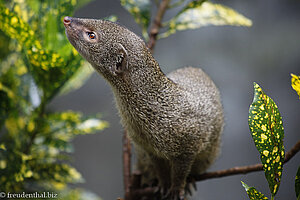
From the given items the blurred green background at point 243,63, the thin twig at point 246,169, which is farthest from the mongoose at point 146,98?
the blurred green background at point 243,63

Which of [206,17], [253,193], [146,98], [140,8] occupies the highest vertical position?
[140,8]

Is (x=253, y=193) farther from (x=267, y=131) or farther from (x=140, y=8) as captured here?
(x=140, y=8)

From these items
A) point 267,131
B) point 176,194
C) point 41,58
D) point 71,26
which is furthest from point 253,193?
point 41,58

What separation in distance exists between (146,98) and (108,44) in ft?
0.82

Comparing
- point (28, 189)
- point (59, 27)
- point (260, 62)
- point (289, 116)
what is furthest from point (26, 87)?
→ point (289, 116)

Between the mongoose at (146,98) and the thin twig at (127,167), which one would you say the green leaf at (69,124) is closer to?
the thin twig at (127,167)

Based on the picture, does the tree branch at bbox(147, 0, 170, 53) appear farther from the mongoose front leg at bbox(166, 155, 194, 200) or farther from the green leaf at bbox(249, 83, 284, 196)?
the green leaf at bbox(249, 83, 284, 196)

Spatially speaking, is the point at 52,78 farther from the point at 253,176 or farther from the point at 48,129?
the point at 253,176

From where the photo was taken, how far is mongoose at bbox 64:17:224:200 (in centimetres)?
119

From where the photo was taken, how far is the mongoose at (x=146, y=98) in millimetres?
1189

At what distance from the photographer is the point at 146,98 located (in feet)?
4.06

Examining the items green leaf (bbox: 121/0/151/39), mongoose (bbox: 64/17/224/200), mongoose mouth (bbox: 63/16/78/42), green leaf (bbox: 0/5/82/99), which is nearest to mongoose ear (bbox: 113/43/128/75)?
mongoose (bbox: 64/17/224/200)

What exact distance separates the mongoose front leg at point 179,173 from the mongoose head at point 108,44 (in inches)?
16.3

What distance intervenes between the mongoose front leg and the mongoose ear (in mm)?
421
